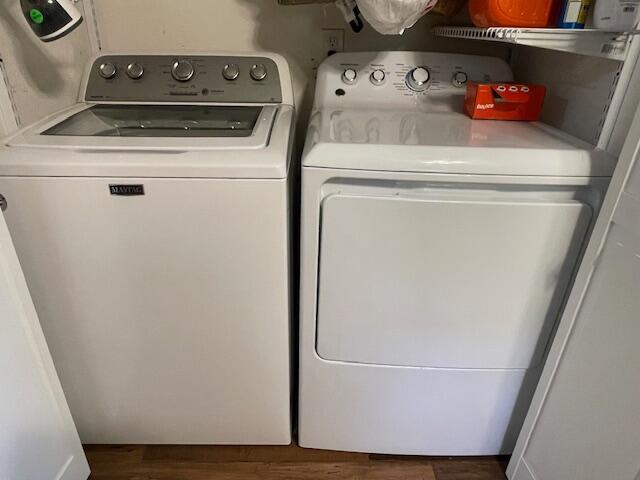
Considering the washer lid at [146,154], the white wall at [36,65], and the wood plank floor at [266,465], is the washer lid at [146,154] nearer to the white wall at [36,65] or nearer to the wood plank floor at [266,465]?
the white wall at [36,65]

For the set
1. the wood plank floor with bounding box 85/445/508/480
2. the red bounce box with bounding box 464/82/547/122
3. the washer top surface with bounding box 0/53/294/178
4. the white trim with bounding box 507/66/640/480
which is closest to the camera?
the white trim with bounding box 507/66/640/480

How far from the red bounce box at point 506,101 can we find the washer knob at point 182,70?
2.74 ft

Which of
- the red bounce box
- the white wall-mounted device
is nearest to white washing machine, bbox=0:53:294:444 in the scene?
the white wall-mounted device

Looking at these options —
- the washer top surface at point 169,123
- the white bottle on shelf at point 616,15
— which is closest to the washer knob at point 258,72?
the washer top surface at point 169,123

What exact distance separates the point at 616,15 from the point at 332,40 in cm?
85

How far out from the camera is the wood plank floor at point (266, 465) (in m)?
1.34

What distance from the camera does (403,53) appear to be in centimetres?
140

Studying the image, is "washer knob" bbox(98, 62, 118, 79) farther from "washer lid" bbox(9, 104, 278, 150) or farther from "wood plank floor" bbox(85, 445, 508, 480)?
"wood plank floor" bbox(85, 445, 508, 480)

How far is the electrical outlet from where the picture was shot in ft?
4.91

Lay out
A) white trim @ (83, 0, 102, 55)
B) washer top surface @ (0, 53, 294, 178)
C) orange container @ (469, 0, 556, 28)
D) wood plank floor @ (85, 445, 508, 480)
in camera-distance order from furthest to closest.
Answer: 1. white trim @ (83, 0, 102, 55)
2. wood plank floor @ (85, 445, 508, 480)
3. orange container @ (469, 0, 556, 28)
4. washer top surface @ (0, 53, 294, 178)

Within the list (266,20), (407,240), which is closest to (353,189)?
(407,240)

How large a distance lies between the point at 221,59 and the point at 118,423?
113cm

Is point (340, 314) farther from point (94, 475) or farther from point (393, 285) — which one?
point (94, 475)

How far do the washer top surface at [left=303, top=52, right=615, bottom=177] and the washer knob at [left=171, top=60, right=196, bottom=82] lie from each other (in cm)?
40
